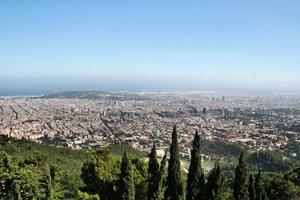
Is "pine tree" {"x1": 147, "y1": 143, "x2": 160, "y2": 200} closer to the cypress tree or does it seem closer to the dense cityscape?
the cypress tree

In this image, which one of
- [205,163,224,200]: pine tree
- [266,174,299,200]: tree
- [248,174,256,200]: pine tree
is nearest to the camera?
[205,163,224,200]: pine tree

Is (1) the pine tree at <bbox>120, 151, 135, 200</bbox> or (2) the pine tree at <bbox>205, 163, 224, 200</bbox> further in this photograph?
(1) the pine tree at <bbox>120, 151, 135, 200</bbox>

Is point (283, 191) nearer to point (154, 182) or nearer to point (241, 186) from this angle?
point (241, 186)

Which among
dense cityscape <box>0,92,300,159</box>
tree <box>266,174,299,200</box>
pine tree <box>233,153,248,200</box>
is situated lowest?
dense cityscape <box>0,92,300,159</box>

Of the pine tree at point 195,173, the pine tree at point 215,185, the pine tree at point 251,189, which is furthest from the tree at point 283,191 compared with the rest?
the pine tree at point 215,185

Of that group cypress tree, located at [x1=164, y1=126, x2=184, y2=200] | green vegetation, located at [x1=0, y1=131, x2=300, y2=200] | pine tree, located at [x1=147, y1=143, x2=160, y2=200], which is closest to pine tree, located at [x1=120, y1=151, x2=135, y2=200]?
green vegetation, located at [x1=0, y1=131, x2=300, y2=200]

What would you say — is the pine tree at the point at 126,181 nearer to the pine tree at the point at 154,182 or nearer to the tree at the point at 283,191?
the pine tree at the point at 154,182

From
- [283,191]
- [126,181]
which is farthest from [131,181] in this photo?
[283,191]

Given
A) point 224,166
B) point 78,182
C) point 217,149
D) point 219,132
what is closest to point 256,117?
point 219,132
